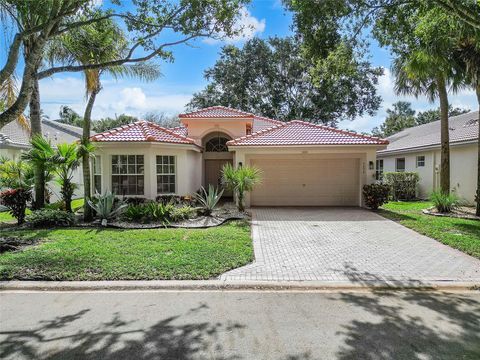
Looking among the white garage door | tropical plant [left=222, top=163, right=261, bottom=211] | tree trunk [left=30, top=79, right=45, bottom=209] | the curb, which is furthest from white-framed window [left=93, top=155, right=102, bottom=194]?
the curb

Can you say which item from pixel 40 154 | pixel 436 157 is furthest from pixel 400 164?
pixel 40 154

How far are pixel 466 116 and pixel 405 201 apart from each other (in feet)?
24.8

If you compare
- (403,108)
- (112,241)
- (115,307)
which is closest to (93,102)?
(112,241)

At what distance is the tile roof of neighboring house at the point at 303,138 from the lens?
50.5 feet

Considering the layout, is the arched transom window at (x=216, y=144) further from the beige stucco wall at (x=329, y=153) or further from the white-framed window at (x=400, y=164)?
the white-framed window at (x=400, y=164)

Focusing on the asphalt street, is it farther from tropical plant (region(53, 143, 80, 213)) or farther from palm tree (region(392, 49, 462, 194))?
palm tree (region(392, 49, 462, 194))

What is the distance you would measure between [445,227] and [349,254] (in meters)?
4.97

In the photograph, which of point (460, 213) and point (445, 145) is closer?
point (460, 213)

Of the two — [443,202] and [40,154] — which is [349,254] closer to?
[443,202]

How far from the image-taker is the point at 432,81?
51.8 ft

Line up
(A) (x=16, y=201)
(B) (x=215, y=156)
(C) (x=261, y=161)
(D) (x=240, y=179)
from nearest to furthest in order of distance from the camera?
(A) (x=16, y=201) < (D) (x=240, y=179) < (C) (x=261, y=161) < (B) (x=215, y=156)

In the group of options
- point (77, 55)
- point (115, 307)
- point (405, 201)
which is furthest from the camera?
point (405, 201)

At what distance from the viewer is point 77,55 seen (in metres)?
11.8

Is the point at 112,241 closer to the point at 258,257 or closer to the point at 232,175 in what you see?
the point at 258,257
